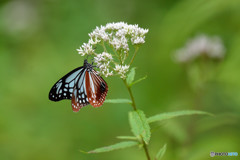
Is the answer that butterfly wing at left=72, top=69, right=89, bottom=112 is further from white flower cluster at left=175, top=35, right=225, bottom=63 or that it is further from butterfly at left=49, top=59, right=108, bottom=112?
white flower cluster at left=175, top=35, right=225, bottom=63

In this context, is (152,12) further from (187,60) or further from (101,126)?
(101,126)

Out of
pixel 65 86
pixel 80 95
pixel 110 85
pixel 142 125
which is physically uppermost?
pixel 65 86

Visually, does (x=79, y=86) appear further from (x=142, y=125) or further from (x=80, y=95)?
(x=142, y=125)

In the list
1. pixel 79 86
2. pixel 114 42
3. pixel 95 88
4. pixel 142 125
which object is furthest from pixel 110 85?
pixel 142 125

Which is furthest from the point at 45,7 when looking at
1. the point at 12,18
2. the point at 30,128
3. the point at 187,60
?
the point at 187,60

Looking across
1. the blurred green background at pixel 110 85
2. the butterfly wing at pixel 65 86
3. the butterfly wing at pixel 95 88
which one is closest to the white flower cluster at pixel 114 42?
the butterfly wing at pixel 95 88

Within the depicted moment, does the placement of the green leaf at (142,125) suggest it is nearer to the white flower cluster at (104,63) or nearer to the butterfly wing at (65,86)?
the white flower cluster at (104,63)
